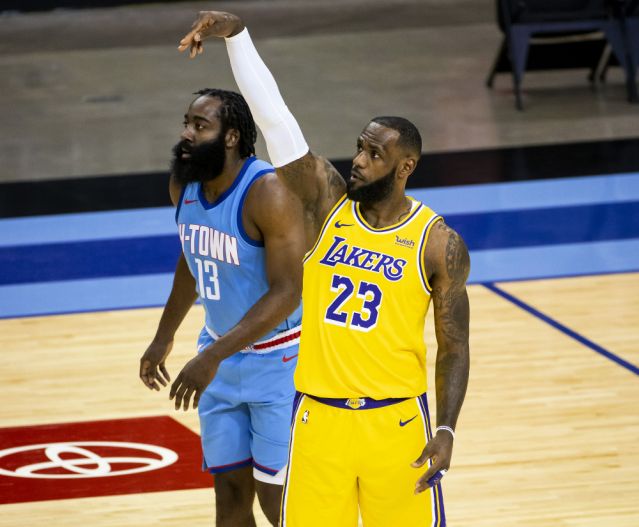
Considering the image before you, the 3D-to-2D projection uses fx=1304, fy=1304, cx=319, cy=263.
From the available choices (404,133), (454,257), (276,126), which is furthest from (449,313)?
(276,126)

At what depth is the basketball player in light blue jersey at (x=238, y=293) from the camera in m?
3.70

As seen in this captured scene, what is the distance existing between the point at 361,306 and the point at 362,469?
0.41 metres

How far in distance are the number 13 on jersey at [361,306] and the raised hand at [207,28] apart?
71 cm

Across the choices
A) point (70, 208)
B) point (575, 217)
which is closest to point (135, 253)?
point (70, 208)

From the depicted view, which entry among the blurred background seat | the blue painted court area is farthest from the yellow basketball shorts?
the blurred background seat

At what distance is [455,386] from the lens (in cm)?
328

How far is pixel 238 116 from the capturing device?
3.80m

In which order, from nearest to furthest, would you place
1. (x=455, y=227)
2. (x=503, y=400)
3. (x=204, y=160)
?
(x=204, y=160) < (x=503, y=400) < (x=455, y=227)

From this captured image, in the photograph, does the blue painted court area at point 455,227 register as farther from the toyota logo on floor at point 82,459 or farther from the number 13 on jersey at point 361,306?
the number 13 on jersey at point 361,306

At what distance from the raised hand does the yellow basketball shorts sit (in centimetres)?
97

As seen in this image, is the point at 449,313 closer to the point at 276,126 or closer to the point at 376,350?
the point at 376,350

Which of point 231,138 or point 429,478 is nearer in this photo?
point 429,478

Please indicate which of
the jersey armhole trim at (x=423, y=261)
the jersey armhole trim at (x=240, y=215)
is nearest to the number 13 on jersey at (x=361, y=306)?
the jersey armhole trim at (x=423, y=261)

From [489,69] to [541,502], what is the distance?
31.6 ft
